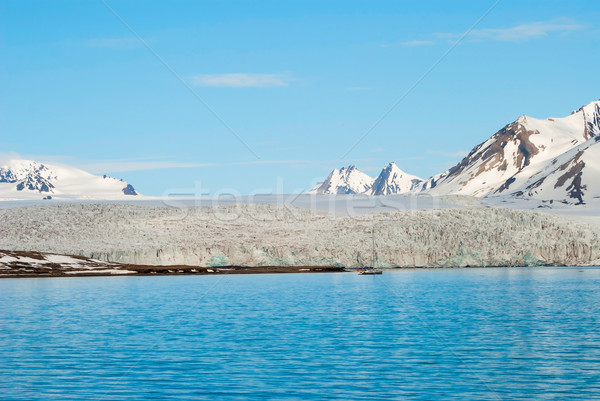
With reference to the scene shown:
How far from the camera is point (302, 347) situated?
124ft

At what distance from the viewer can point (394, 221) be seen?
13988cm

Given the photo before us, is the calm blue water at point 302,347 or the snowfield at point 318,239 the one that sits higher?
the snowfield at point 318,239

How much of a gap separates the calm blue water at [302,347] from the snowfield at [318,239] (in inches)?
2442

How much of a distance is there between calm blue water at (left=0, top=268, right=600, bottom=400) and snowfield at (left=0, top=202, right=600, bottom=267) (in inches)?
2442

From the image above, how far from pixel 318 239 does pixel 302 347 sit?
99238 mm

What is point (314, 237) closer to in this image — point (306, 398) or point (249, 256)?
point (249, 256)

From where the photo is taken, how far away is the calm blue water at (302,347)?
28484mm

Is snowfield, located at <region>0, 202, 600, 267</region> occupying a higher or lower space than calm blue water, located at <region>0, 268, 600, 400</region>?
higher

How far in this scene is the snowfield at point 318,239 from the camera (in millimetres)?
130500

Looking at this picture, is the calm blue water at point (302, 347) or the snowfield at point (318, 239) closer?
the calm blue water at point (302, 347)

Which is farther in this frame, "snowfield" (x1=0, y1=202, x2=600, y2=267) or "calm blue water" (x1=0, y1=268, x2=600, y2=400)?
"snowfield" (x1=0, y1=202, x2=600, y2=267)

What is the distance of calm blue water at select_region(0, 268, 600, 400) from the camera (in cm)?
2848

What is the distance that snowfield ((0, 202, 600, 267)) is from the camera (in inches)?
5138

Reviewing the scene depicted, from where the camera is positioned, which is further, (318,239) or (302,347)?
(318,239)
